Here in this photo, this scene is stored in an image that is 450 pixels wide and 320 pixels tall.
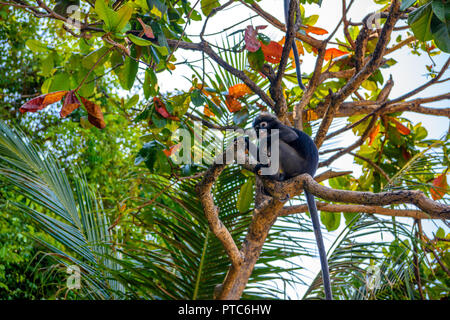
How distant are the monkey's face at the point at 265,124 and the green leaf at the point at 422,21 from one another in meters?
0.74

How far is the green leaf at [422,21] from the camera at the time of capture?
1.16 meters

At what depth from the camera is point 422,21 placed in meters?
1.23

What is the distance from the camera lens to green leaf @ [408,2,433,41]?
1.16 m

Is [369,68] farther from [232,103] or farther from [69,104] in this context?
[69,104]

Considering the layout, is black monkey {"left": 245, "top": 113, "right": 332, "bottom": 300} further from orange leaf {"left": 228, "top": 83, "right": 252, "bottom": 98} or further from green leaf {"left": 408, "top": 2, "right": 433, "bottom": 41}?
green leaf {"left": 408, "top": 2, "right": 433, "bottom": 41}

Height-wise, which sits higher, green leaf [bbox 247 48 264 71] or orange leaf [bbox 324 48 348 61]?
orange leaf [bbox 324 48 348 61]

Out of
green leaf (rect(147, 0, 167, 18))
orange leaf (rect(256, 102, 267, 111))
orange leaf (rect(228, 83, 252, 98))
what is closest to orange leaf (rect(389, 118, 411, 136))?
orange leaf (rect(256, 102, 267, 111))

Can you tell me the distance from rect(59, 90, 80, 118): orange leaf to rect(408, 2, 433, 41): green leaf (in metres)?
1.03

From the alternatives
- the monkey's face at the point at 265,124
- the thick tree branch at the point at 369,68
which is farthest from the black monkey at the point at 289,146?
the thick tree branch at the point at 369,68

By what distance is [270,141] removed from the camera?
195 centimetres

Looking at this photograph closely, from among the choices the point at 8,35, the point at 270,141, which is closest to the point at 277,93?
the point at 270,141

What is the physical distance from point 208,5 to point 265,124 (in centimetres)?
59
